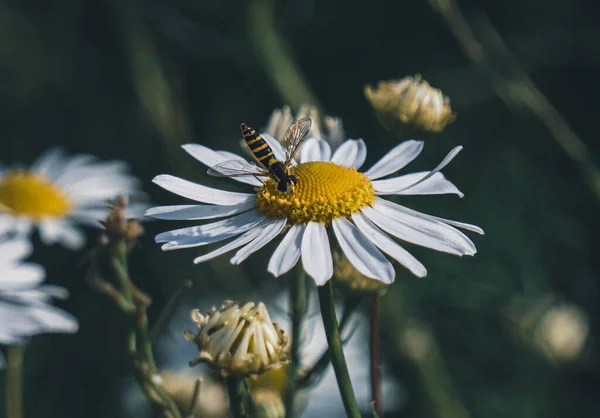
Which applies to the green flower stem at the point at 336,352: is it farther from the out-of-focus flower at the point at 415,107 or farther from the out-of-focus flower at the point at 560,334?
the out-of-focus flower at the point at 560,334

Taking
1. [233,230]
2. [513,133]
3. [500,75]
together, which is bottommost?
[233,230]

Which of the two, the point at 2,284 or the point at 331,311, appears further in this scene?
the point at 2,284

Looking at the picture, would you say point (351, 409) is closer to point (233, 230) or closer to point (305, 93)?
point (233, 230)

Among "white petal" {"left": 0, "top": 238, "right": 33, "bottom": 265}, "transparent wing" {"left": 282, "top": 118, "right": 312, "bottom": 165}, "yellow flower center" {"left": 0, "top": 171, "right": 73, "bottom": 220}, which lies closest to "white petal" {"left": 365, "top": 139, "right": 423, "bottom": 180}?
"transparent wing" {"left": 282, "top": 118, "right": 312, "bottom": 165}

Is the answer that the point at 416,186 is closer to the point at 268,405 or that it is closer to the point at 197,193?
the point at 197,193

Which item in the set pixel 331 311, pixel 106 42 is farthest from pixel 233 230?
pixel 106 42

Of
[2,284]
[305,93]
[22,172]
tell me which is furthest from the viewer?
[22,172]

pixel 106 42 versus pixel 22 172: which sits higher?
pixel 106 42

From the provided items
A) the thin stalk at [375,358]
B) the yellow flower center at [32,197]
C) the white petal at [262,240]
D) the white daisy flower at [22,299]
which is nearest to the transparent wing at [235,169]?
the white petal at [262,240]
